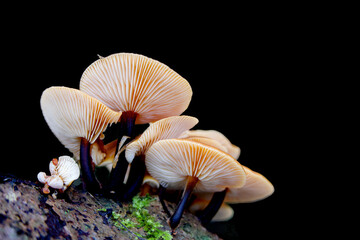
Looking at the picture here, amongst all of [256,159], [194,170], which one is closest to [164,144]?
[194,170]

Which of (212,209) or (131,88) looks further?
(212,209)

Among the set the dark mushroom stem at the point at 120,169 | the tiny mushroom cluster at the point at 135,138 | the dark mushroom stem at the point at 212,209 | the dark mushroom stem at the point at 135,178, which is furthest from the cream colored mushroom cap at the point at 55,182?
the dark mushroom stem at the point at 212,209

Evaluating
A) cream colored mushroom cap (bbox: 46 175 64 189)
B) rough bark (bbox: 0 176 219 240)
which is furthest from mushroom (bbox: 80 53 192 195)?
cream colored mushroom cap (bbox: 46 175 64 189)

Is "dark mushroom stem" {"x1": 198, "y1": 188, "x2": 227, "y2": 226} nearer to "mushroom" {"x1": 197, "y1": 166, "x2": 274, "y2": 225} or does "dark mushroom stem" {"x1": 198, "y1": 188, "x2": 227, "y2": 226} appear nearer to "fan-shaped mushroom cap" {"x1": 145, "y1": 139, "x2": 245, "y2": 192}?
"mushroom" {"x1": 197, "y1": 166, "x2": 274, "y2": 225}

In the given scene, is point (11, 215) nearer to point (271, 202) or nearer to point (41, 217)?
point (41, 217)

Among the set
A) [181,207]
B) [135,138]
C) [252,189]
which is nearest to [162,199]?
[181,207]

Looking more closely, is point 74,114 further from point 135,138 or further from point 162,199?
point 162,199
